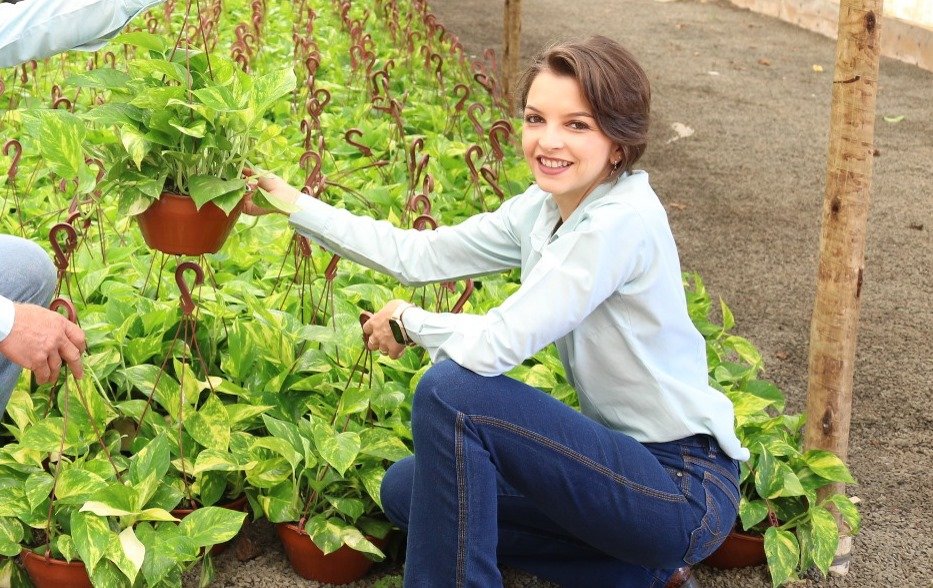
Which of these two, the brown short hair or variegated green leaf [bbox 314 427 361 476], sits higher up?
the brown short hair

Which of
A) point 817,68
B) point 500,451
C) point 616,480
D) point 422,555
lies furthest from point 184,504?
point 817,68

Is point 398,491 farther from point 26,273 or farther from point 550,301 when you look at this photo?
point 26,273

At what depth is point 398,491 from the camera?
7.33 ft

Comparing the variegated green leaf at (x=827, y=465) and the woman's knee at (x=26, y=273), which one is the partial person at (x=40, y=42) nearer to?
the woman's knee at (x=26, y=273)

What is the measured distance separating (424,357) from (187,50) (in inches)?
42.0

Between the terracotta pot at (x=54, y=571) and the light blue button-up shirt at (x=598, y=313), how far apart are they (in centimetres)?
80

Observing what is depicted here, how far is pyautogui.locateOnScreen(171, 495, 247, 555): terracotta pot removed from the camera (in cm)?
232

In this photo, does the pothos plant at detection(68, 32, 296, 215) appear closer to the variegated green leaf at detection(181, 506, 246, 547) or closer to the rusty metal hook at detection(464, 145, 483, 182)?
the variegated green leaf at detection(181, 506, 246, 547)

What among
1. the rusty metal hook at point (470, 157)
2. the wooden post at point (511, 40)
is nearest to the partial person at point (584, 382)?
the rusty metal hook at point (470, 157)

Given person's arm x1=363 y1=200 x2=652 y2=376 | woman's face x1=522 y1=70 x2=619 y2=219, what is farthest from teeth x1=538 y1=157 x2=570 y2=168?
person's arm x1=363 y1=200 x2=652 y2=376

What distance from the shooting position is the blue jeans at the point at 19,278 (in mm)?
2285

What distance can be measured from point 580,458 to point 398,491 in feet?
1.55

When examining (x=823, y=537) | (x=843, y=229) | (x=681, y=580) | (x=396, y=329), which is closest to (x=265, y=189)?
(x=396, y=329)

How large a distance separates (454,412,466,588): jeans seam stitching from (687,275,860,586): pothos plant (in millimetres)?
770
